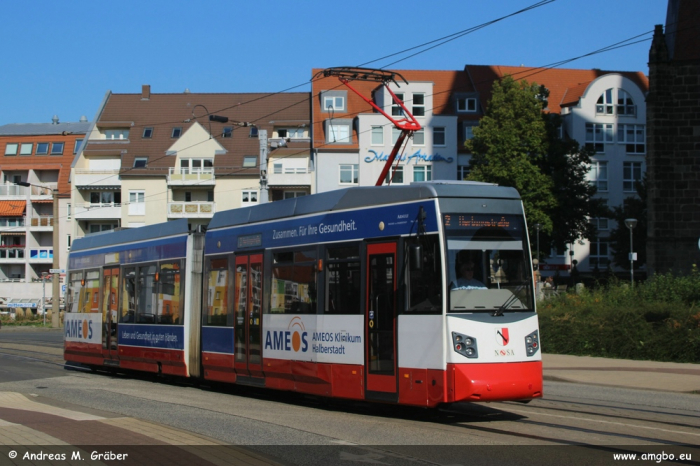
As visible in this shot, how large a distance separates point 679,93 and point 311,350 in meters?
29.5

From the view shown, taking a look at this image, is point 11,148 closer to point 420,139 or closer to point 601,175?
point 420,139

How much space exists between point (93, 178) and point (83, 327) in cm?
5001

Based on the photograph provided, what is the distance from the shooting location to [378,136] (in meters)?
63.5

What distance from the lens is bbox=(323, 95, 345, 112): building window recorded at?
65312 millimetres

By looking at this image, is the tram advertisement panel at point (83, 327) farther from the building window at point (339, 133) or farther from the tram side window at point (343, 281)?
the building window at point (339, 133)

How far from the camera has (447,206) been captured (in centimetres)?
1131

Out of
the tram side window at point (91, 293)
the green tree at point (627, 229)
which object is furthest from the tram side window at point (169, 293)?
the green tree at point (627, 229)

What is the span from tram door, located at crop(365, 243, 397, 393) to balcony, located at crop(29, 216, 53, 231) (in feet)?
247

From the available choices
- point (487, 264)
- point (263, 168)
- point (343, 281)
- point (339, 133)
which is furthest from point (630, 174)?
point (487, 264)

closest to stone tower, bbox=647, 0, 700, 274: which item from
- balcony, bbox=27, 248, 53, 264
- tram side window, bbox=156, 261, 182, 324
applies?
tram side window, bbox=156, 261, 182, 324

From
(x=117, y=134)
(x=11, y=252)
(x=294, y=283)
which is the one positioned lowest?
(x=294, y=283)

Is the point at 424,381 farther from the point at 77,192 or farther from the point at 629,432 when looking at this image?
the point at 77,192

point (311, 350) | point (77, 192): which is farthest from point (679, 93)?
point (77, 192)

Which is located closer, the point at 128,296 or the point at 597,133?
the point at 128,296
